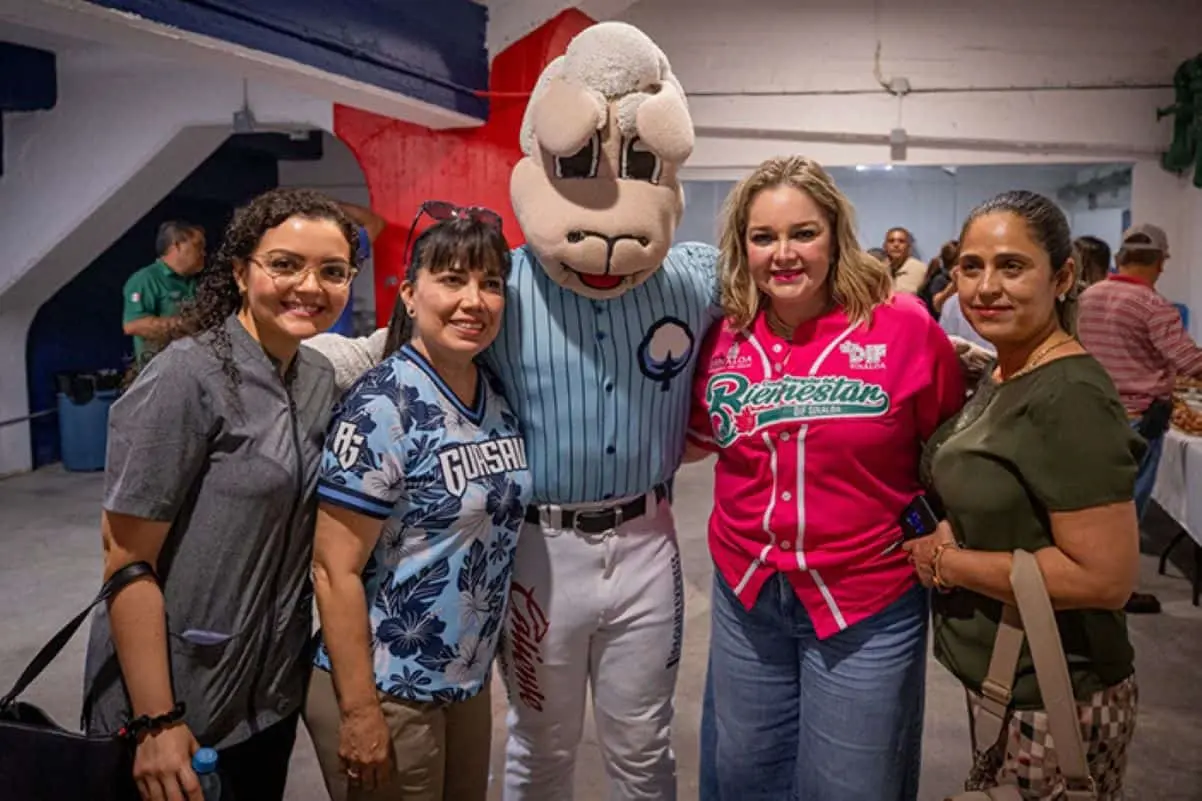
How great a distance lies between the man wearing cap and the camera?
153 inches

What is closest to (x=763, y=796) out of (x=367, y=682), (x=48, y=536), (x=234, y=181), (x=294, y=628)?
(x=367, y=682)

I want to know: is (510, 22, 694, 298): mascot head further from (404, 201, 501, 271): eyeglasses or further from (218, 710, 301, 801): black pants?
(218, 710, 301, 801): black pants

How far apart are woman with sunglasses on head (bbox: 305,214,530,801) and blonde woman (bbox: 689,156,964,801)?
452 mm

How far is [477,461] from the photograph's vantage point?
163 centimetres

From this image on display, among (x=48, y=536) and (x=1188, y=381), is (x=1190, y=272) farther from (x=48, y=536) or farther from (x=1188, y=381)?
(x=48, y=536)

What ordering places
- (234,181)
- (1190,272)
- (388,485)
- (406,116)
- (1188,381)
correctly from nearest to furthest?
(388,485) < (406,116) < (1188,381) < (1190,272) < (234,181)

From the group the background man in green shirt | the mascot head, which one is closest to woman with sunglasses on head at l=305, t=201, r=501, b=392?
the mascot head

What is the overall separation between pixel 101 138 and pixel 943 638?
5.54m

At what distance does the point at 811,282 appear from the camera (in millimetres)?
1752

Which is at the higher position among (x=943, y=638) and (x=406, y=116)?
(x=406, y=116)

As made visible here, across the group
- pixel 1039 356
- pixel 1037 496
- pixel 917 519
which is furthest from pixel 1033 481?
pixel 917 519

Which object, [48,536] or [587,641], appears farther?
[48,536]

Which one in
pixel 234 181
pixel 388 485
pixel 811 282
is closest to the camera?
pixel 388 485

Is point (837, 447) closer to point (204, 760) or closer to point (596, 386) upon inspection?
point (596, 386)
